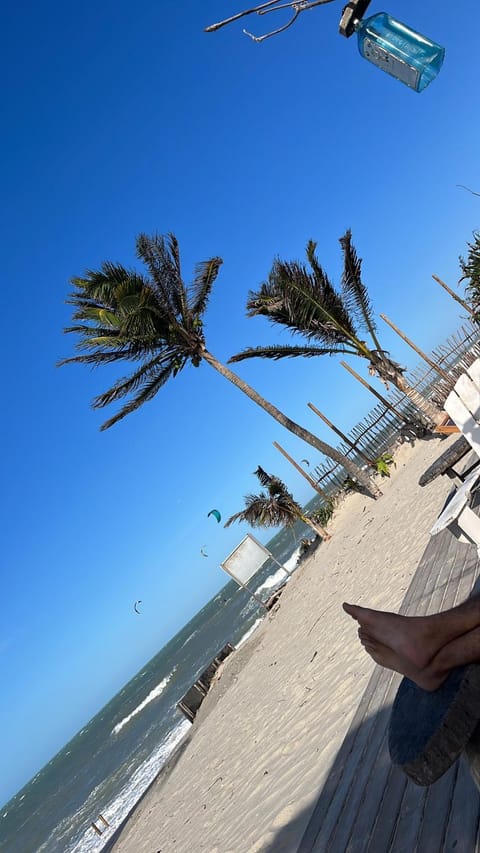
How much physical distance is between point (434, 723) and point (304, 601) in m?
11.2

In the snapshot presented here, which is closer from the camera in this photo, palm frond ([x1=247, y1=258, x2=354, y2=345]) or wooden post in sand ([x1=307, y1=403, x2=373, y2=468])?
palm frond ([x1=247, y1=258, x2=354, y2=345])

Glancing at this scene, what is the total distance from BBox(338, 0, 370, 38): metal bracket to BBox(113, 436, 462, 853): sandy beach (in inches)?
138

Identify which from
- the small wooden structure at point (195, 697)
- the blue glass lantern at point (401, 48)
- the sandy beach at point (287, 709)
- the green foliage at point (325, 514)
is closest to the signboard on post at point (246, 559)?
the sandy beach at point (287, 709)

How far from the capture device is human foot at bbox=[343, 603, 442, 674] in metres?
1.37

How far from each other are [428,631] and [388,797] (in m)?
1.25

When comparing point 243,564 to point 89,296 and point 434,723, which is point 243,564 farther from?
point 434,723

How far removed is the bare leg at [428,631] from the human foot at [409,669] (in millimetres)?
11

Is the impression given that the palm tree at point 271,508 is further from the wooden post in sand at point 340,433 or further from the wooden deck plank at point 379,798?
the wooden deck plank at point 379,798

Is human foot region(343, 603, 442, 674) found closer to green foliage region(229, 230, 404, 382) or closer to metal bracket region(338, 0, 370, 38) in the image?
metal bracket region(338, 0, 370, 38)

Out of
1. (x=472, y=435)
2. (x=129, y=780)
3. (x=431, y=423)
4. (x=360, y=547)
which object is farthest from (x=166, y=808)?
(x=129, y=780)

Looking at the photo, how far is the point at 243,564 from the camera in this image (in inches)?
578

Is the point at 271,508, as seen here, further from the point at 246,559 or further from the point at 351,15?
the point at 351,15

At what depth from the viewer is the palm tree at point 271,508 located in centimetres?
2006

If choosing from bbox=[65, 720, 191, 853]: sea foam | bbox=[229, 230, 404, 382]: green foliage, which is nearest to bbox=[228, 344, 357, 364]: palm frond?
bbox=[229, 230, 404, 382]: green foliage
